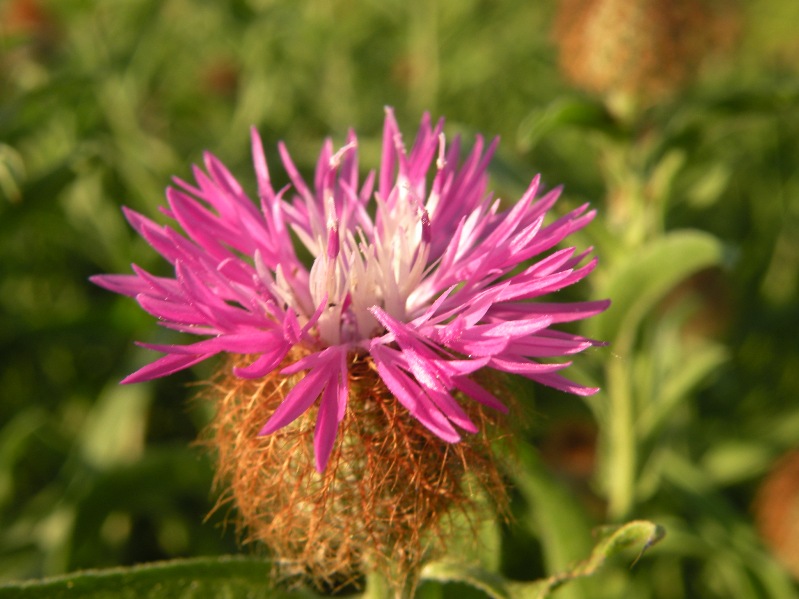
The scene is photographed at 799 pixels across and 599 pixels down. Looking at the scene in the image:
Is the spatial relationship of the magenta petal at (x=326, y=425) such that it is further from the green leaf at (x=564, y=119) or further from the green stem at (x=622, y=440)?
the green stem at (x=622, y=440)

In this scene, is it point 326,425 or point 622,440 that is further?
point 622,440

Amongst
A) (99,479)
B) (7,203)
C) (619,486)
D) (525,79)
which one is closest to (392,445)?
(619,486)

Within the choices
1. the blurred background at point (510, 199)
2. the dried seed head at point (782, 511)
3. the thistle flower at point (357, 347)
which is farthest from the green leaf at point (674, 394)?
the thistle flower at point (357, 347)

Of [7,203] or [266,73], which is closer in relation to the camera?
[7,203]

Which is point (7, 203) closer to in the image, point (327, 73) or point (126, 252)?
point (126, 252)

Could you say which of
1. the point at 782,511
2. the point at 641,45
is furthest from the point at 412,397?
the point at 782,511

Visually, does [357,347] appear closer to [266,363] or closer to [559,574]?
[266,363]

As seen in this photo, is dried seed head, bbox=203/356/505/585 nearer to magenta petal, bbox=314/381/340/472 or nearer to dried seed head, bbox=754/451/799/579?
magenta petal, bbox=314/381/340/472
